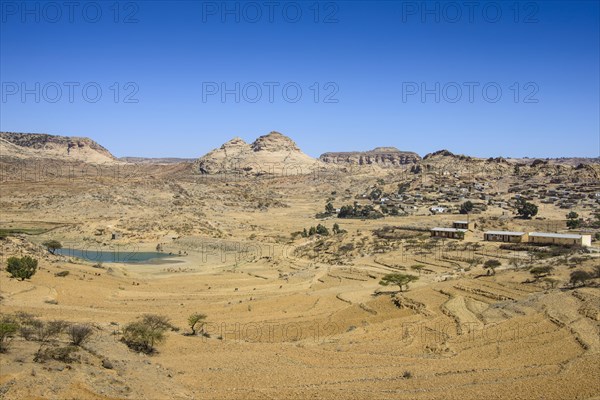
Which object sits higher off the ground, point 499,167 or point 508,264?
point 499,167

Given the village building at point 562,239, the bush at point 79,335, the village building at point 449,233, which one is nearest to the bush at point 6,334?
the bush at point 79,335

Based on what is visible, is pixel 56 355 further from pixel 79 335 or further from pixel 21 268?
pixel 21 268

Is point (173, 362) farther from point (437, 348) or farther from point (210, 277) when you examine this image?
point (210, 277)

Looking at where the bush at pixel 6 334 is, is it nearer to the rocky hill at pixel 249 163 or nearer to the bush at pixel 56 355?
the bush at pixel 56 355

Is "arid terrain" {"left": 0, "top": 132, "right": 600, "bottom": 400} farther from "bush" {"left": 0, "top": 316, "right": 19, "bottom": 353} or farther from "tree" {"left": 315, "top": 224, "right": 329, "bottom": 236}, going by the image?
"tree" {"left": 315, "top": 224, "right": 329, "bottom": 236}

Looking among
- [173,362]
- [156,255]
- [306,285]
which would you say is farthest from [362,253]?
[173,362]

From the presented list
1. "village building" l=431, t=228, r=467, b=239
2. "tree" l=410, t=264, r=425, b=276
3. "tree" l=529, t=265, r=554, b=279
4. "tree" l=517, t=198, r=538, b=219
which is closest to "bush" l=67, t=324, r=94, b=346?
"tree" l=529, t=265, r=554, b=279
